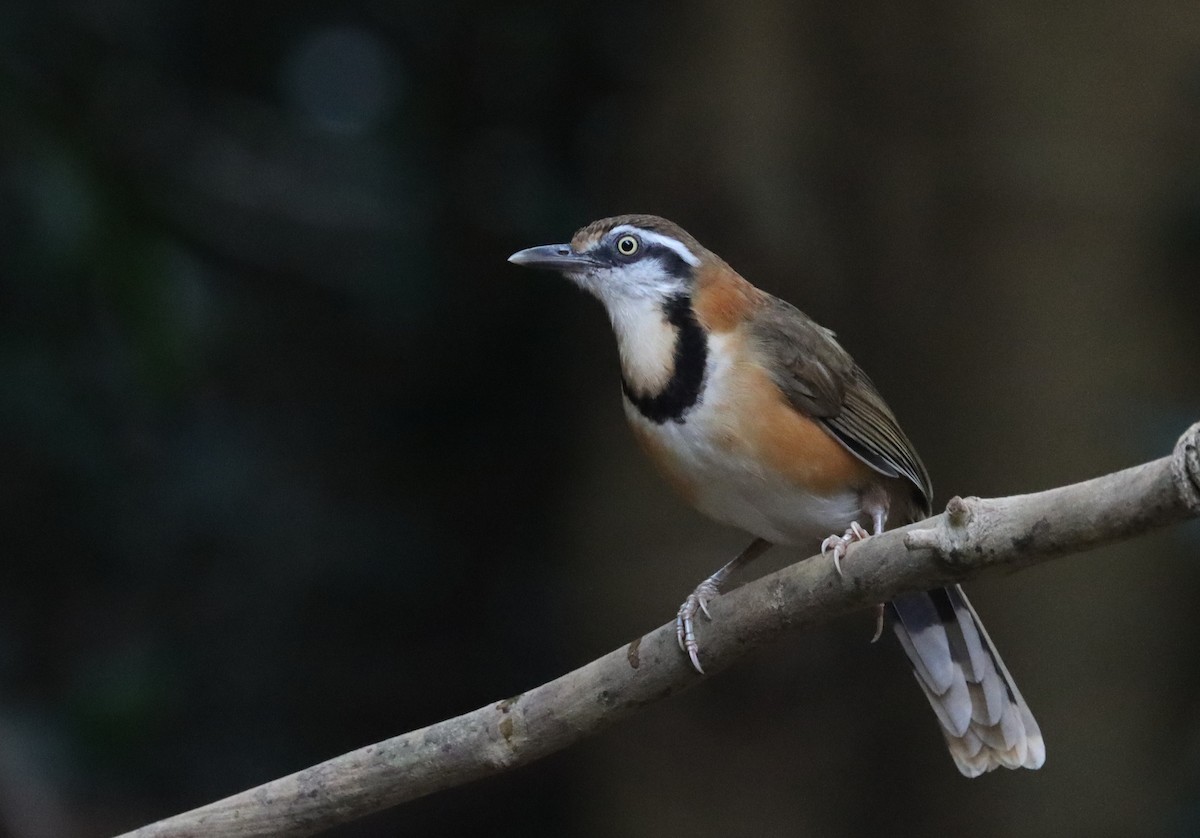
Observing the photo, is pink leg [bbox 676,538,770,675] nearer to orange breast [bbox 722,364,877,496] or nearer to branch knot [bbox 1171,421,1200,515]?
orange breast [bbox 722,364,877,496]

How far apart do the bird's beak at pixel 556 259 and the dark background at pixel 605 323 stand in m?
1.25

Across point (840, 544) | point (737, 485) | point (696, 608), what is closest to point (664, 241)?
point (737, 485)

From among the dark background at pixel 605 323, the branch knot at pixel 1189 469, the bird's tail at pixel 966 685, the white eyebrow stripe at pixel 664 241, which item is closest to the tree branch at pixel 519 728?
the branch knot at pixel 1189 469

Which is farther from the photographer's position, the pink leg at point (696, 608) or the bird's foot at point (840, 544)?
the pink leg at point (696, 608)

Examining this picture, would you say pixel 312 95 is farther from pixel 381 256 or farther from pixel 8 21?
pixel 8 21

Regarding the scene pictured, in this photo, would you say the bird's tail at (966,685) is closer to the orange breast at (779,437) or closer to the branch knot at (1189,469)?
the orange breast at (779,437)

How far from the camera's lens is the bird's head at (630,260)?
3.92m

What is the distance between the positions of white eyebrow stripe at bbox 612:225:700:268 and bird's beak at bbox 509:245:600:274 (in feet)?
0.44

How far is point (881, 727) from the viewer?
Result: 211 inches

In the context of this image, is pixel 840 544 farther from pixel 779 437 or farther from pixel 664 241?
pixel 664 241

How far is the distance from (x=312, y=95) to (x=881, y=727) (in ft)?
10.5

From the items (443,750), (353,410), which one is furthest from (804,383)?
(353,410)

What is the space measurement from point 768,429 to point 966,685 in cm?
91

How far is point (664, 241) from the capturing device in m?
3.94
